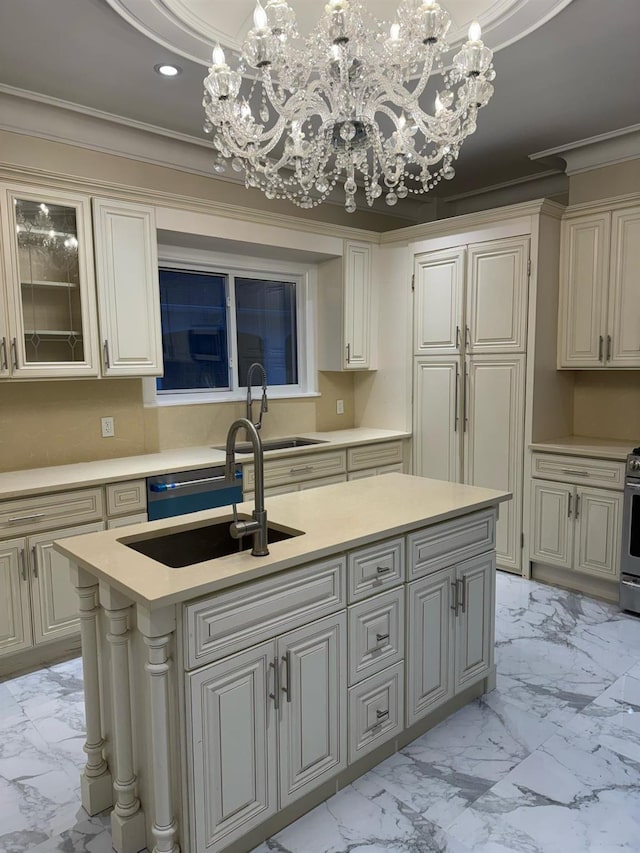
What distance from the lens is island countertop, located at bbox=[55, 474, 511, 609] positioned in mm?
1556

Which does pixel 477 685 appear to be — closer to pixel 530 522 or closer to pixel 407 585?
pixel 407 585

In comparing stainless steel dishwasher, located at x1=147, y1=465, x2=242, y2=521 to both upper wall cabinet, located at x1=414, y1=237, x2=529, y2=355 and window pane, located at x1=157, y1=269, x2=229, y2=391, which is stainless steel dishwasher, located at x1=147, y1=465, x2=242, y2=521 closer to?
window pane, located at x1=157, y1=269, x2=229, y2=391

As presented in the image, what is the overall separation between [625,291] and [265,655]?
320cm

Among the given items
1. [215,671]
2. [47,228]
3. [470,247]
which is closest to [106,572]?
[215,671]

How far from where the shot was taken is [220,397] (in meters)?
4.18

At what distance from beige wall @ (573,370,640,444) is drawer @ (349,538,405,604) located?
262 centimetres

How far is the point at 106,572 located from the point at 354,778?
117cm

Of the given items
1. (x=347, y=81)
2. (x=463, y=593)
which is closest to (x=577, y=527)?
(x=463, y=593)

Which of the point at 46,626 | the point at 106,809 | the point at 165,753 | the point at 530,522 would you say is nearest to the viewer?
the point at 165,753

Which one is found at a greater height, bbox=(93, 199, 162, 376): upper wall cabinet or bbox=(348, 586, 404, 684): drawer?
bbox=(93, 199, 162, 376): upper wall cabinet

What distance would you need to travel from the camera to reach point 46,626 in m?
2.83

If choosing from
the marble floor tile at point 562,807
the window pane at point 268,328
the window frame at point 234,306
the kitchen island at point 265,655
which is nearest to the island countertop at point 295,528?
the kitchen island at point 265,655

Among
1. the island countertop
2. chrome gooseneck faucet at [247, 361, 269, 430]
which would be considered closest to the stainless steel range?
the island countertop

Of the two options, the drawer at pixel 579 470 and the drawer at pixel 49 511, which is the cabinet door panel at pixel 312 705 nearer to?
the drawer at pixel 49 511
